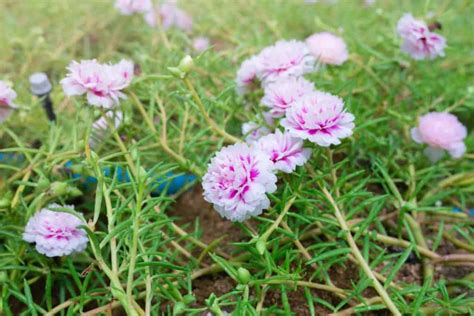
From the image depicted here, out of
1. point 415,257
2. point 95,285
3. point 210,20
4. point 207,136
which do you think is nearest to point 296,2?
point 210,20

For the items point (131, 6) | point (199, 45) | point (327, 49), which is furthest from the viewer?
point (199, 45)

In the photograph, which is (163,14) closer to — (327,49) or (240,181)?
(327,49)

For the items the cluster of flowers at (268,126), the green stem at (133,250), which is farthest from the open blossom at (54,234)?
the green stem at (133,250)

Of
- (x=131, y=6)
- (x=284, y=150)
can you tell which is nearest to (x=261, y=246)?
(x=284, y=150)

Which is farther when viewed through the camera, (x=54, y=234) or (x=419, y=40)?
(x=419, y=40)

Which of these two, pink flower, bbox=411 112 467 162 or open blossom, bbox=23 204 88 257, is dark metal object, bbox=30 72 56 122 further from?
pink flower, bbox=411 112 467 162

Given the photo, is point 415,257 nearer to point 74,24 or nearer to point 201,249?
point 201,249
